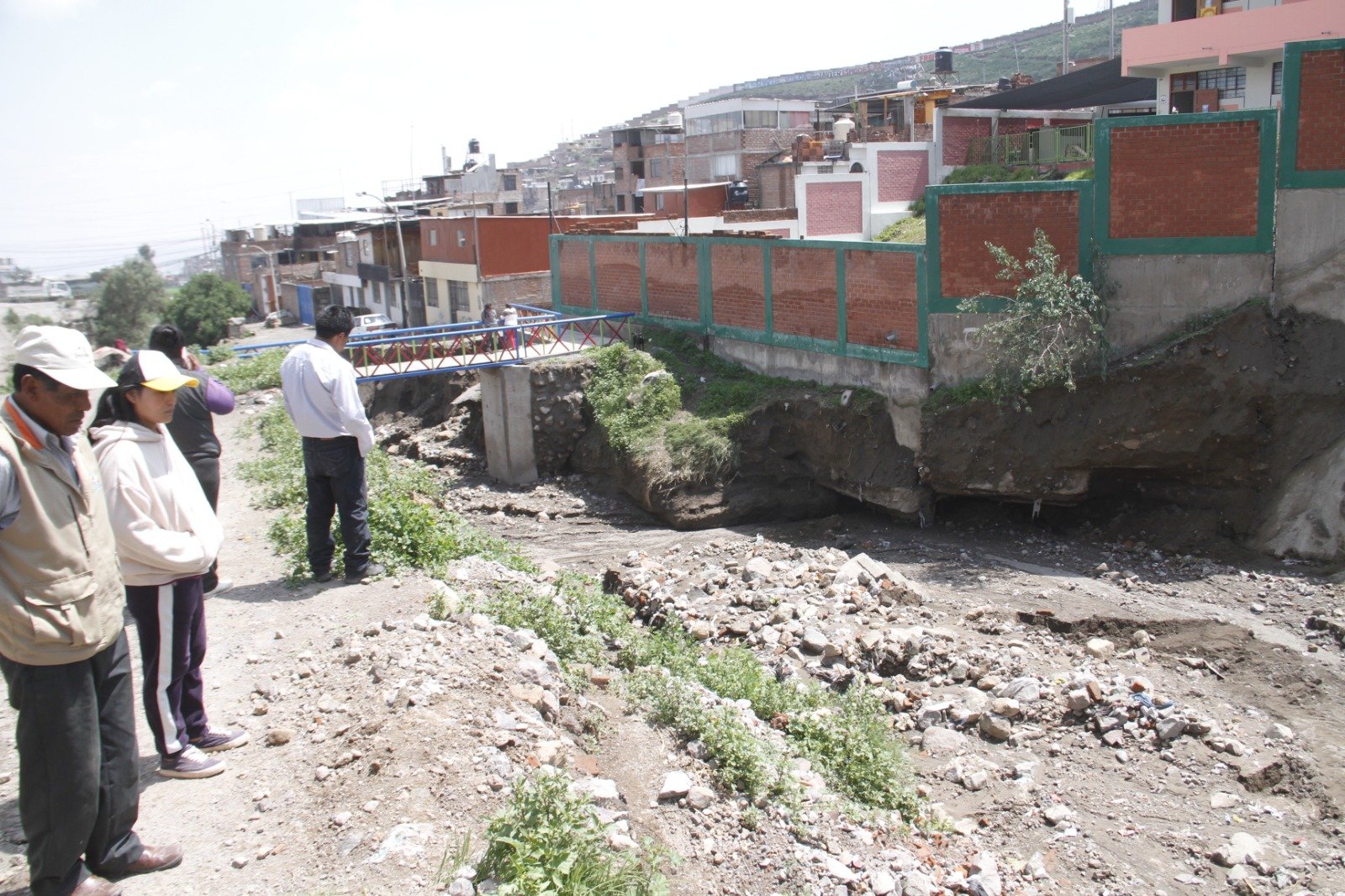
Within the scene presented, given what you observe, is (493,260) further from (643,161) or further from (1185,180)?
(643,161)

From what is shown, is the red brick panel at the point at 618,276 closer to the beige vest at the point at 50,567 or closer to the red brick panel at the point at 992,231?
the red brick panel at the point at 992,231

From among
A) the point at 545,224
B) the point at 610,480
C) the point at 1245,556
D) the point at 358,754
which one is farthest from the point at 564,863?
the point at 545,224

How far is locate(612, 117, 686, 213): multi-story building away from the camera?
169ft

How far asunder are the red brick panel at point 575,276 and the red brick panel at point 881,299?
758cm

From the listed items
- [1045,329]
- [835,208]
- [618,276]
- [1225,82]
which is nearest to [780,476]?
[1045,329]

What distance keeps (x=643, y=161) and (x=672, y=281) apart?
36.7 m

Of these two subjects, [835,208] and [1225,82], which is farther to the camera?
[835,208]

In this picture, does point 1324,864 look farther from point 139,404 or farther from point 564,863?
point 139,404

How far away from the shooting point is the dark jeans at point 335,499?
725 cm

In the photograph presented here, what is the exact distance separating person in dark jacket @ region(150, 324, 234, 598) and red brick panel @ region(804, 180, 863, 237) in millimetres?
17328

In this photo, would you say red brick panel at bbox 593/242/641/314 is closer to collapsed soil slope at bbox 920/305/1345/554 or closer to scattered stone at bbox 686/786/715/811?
collapsed soil slope at bbox 920/305/1345/554

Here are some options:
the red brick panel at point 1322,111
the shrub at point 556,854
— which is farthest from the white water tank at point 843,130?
the shrub at point 556,854

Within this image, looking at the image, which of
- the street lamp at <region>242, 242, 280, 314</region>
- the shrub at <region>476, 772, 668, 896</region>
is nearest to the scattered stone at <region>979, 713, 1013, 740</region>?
the shrub at <region>476, 772, 668, 896</region>

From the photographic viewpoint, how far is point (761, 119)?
49.6 m
